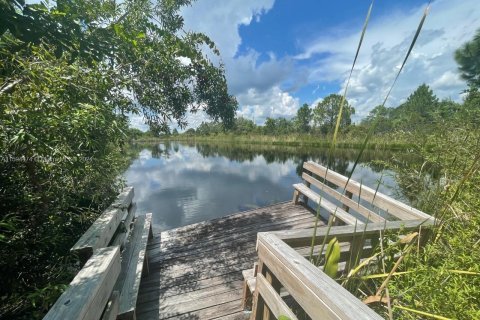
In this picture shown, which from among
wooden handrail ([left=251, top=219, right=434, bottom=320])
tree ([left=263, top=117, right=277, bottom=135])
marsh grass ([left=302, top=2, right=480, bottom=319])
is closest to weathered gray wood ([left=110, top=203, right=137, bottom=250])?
wooden handrail ([left=251, top=219, right=434, bottom=320])

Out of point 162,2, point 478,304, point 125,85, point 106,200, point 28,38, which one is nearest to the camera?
point 478,304

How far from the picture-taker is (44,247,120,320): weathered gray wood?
3.41 feet

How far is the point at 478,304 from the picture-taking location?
3.12ft

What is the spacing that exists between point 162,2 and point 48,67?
3215 mm

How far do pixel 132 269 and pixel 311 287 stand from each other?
2208 millimetres

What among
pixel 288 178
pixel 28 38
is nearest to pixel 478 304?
pixel 28 38

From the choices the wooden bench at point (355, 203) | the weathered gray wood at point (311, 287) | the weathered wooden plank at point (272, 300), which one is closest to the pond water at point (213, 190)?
the wooden bench at point (355, 203)

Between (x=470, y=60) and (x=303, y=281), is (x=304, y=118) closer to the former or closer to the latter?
(x=470, y=60)

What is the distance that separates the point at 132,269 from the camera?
99.5 inches

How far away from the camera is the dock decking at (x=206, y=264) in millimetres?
2438

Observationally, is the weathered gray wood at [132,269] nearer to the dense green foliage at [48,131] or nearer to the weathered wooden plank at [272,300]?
the dense green foliage at [48,131]

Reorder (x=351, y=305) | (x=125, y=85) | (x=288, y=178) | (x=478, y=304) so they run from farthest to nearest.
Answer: (x=288, y=178) < (x=125, y=85) < (x=478, y=304) < (x=351, y=305)

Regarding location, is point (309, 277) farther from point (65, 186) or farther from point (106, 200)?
point (106, 200)

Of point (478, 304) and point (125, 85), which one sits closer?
point (478, 304)
